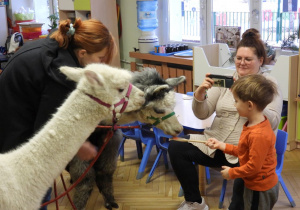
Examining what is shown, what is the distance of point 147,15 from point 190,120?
2.81m

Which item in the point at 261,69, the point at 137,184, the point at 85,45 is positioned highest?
the point at 85,45

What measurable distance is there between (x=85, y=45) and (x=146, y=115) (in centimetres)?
53

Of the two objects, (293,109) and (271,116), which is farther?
(293,109)

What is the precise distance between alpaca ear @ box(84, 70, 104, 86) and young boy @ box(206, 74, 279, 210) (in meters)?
0.83

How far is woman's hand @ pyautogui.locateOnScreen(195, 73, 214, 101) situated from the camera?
2490 millimetres

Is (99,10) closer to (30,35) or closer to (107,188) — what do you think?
(30,35)

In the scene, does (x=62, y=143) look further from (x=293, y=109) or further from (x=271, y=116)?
(x=293, y=109)

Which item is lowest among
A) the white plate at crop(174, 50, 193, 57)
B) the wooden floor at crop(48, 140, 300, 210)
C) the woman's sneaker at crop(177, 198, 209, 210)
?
the wooden floor at crop(48, 140, 300, 210)

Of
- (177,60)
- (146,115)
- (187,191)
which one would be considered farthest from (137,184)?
(177,60)

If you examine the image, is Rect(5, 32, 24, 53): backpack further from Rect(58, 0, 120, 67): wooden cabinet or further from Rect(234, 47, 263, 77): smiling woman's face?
Rect(234, 47, 263, 77): smiling woman's face

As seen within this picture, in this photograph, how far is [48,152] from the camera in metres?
1.57

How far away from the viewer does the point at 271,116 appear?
2.49m

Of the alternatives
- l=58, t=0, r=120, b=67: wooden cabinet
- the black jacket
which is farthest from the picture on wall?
the black jacket

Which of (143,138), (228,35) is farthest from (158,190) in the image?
(228,35)
